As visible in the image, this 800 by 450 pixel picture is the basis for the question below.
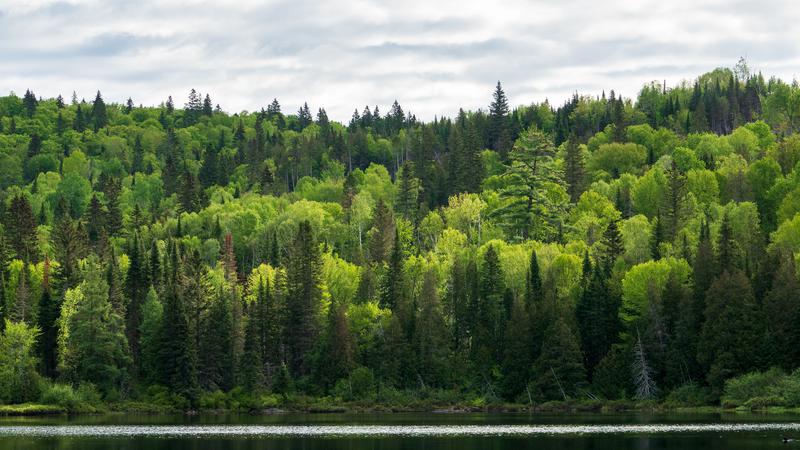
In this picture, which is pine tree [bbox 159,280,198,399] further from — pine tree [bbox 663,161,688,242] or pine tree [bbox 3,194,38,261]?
pine tree [bbox 663,161,688,242]

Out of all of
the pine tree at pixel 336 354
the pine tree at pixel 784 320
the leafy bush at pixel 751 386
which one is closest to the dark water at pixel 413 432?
the leafy bush at pixel 751 386

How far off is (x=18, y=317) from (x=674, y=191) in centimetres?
8799

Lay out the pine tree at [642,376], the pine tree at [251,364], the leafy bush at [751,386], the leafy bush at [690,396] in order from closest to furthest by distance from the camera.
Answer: the leafy bush at [751,386] → the leafy bush at [690,396] → the pine tree at [642,376] → the pine tree at [251,364]

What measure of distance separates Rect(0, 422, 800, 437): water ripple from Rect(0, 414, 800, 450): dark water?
8 centimetres

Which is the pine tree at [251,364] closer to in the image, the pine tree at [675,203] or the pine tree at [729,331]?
the pine tree at [729,331]

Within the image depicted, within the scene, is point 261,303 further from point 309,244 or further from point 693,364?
point 693,364

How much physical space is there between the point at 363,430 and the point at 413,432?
15.9 feet

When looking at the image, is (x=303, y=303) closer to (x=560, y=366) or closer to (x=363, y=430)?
(x=560, y=366)

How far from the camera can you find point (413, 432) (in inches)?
3647

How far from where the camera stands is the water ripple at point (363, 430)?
289ft

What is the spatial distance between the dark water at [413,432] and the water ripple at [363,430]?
76 millimetres

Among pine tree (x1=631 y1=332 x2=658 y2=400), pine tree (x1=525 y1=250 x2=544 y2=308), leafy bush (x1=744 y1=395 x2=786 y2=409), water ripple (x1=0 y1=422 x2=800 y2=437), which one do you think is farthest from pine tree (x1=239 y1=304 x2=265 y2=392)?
leafy bush (x1=744 y1=395 x2=786 y2=409)

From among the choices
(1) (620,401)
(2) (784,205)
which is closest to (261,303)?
(1) (620,401)

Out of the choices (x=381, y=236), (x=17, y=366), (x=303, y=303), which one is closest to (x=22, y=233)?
(x=17, y=366)
